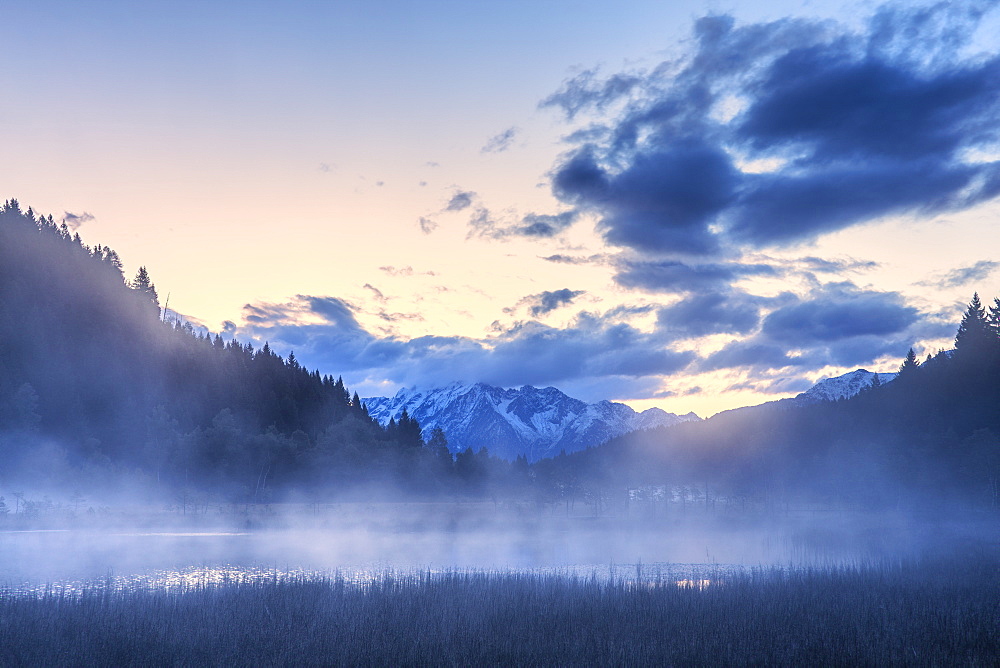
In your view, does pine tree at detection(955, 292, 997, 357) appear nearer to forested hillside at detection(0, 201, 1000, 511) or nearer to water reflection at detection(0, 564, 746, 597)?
forested hillside at detection(0, 201, 1000, 511)

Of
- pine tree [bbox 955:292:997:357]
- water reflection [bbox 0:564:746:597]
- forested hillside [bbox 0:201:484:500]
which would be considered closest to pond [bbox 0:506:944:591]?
water reflection [bbox 0:564:746:597]

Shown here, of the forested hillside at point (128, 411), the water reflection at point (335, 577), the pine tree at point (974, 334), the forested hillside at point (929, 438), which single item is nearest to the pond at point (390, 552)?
the water reflection at point (335, 577)

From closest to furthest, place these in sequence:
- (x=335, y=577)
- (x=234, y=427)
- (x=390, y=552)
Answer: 1. (x=335, y=577)
2. (x=390, y=552)
3. (x=234, y=427)

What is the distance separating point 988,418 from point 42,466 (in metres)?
166

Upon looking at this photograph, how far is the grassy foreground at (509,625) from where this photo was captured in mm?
22172

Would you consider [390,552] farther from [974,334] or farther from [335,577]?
[974,334]

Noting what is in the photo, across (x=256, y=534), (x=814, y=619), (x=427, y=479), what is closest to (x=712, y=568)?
(x=814, y=619)

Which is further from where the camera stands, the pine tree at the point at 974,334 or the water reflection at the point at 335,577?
the pine tree at the point at 974,334

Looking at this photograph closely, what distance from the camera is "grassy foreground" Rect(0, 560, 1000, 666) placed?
2217 centimetres

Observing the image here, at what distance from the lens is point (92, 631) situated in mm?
23875

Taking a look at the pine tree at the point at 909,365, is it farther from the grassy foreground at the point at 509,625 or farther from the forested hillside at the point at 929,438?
the grassy foreground at the point at 509,625

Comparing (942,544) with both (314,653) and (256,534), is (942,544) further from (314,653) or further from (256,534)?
(256,534)

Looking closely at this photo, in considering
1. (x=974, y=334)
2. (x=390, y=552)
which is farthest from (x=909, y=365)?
(x=390, y=552)

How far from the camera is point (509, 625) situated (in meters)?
27.3
